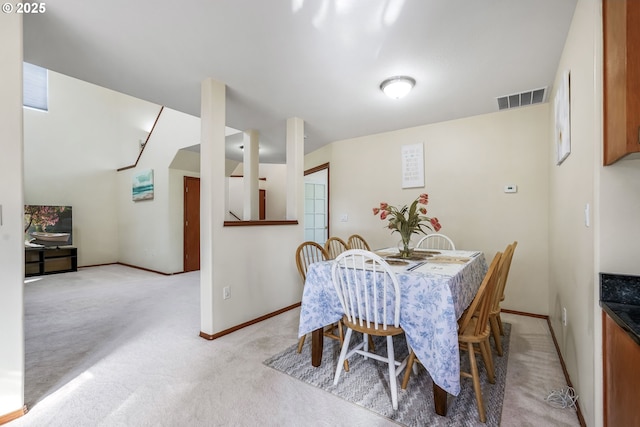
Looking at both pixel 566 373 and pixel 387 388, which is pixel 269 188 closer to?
pixel 387 388

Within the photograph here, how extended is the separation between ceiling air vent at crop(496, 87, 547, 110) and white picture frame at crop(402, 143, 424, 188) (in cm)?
103

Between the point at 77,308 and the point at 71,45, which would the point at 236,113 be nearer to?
the point at 71,45

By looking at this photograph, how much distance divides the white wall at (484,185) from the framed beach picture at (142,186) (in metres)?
4.27

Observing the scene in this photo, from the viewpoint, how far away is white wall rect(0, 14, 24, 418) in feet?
4.92

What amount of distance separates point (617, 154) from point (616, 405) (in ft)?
3.05

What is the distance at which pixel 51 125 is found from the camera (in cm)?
584

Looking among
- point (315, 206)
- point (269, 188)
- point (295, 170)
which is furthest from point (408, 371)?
point (269, 188)

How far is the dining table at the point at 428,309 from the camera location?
4.89ft

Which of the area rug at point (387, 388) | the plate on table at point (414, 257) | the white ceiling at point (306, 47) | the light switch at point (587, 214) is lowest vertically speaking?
the area rug at point (387, 388)

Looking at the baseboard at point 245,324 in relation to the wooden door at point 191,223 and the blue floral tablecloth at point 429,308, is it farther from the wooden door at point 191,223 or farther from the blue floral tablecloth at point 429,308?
the wooden door at point 191,223

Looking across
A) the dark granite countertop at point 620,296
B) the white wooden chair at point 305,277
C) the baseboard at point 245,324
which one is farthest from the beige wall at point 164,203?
the dark granite countertop at point 620,296

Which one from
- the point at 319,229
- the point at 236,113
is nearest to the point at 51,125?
the point at 236,113

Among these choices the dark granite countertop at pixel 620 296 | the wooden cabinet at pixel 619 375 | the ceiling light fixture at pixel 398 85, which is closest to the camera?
the wooden cabinet at pixel 619 375

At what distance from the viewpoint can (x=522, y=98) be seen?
2.97m
